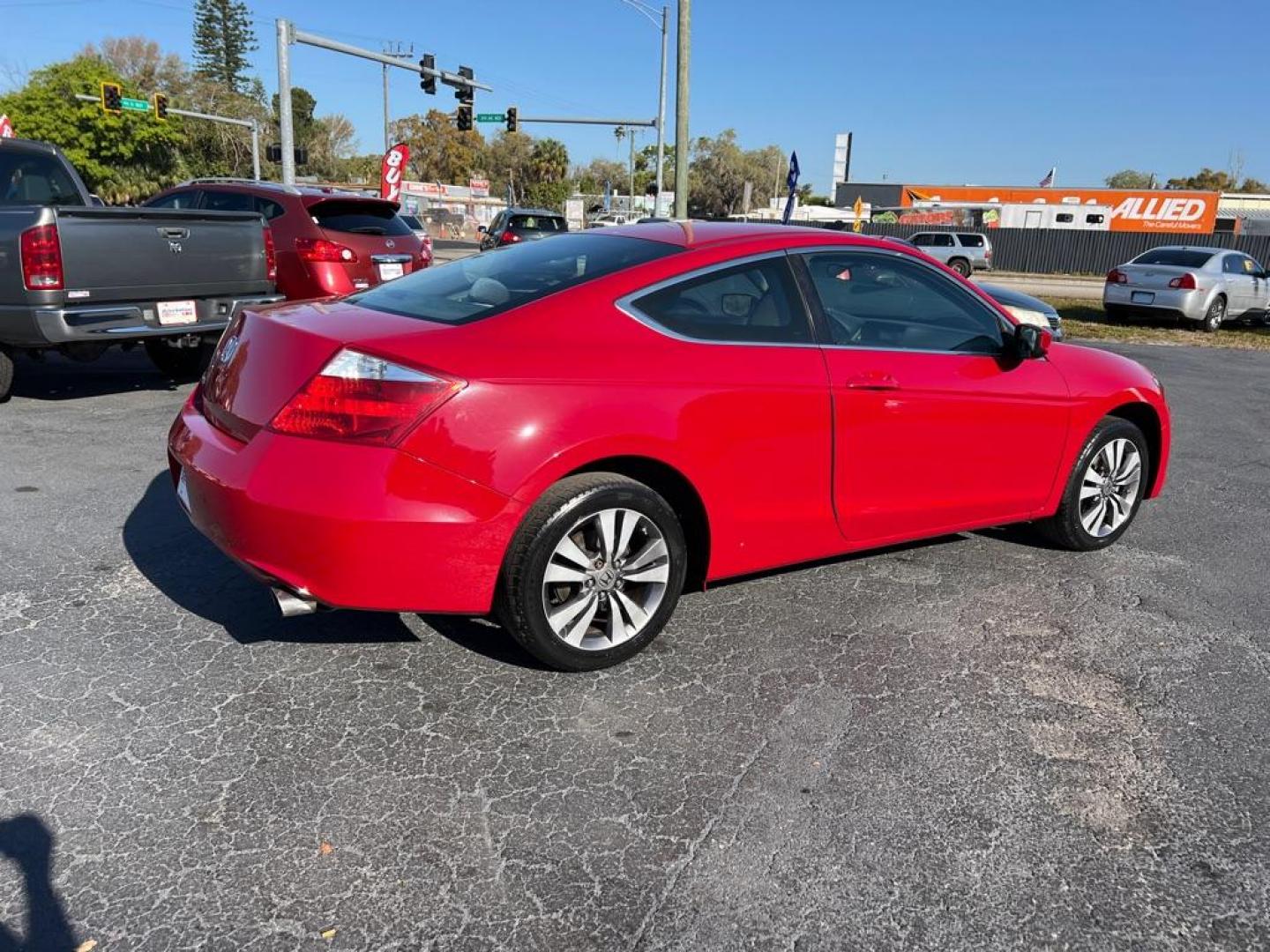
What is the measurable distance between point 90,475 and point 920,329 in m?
4.55

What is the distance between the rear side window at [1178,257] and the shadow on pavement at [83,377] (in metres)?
16.9

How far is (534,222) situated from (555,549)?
21.9 m

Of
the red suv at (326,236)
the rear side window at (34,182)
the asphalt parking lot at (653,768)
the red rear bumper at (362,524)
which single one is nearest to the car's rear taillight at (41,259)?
the rear side window at (34,182)

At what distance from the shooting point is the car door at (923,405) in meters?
3.83

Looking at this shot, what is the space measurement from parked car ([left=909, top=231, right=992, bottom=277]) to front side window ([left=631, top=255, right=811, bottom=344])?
3262 centimetres

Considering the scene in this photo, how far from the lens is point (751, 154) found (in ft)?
362

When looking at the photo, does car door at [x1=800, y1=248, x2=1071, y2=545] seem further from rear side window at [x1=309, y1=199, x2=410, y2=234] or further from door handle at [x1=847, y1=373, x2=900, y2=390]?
rear side window at [x1=309, y1=199, x2=410, y2=234]

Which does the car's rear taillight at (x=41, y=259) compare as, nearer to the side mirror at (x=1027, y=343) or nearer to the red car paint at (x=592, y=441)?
the red car paint at (x=592, y=441)

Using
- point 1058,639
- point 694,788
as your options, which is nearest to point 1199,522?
point 1058,639

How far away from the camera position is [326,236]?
9.13 m

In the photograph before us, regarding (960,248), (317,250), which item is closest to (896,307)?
(317,250)


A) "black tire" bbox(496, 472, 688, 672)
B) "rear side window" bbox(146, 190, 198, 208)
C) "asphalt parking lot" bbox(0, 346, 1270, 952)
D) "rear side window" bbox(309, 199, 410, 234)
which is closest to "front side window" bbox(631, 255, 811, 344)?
"black tire" bbox(496, 472, 688, 672)

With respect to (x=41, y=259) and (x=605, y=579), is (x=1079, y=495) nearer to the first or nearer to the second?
(x=605, y=579)

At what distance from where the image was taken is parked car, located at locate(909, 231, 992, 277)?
1357 inches
